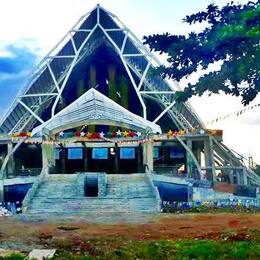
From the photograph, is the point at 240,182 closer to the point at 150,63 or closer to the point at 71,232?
the point at 150,63

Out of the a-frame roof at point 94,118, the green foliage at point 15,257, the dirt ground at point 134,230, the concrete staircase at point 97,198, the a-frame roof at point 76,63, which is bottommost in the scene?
the green foliage at point 15,257

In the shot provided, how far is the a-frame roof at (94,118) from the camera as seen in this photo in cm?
4038

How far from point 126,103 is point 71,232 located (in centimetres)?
3820

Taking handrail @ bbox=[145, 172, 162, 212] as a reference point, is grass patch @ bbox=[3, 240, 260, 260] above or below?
below

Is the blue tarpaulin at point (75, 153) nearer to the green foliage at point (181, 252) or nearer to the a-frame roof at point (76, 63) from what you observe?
the a-frame roof at point (76, 63)

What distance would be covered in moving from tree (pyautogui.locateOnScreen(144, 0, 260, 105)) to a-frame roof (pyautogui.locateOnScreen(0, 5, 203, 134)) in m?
34.4

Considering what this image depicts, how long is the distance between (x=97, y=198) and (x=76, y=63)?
78.6 ft

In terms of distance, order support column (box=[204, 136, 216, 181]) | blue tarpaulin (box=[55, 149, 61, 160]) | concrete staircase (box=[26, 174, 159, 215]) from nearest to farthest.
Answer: concrete staircase (box=[26, 174, 159, 215]), support column (box=[204, 136, 216, 181]), blue tarpaulin (box=[55, 149, 61, 160])

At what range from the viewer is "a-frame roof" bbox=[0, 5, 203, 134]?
1999 inches

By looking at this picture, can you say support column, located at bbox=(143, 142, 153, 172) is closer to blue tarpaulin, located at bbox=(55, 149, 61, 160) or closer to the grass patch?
blue tarpaulin, located at bbox=(55, 149, 61, 160)

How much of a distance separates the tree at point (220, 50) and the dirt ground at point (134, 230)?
14.8 feet

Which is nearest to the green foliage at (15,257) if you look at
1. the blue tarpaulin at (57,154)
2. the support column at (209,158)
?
the support column at (209,158)

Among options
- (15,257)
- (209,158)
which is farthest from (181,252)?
(209,158)

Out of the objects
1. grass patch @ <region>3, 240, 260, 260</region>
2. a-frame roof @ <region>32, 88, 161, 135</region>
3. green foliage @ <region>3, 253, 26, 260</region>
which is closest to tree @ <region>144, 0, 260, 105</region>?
grass patch @ <region>3, 240, 260, 260</region>
